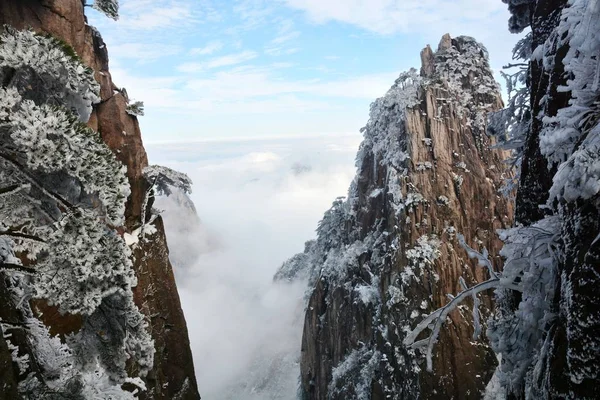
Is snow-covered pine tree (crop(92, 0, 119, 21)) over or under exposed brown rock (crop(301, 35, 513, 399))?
over

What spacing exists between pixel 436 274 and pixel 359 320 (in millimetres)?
5949

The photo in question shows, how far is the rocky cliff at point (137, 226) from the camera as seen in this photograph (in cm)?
977

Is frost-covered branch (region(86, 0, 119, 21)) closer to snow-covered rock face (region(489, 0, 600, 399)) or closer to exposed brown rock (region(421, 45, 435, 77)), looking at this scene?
snow-covered rock face (region(489, 0, 600, 399))

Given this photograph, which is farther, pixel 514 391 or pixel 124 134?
pixel 124 134

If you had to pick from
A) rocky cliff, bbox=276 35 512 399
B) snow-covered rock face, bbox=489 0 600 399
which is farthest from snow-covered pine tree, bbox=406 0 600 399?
rocky cliff, bbox=276 35 512 399

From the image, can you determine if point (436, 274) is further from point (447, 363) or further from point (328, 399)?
point (328, 399)

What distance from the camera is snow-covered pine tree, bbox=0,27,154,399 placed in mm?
3555

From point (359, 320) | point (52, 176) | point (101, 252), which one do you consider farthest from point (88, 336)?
point (359, 320)

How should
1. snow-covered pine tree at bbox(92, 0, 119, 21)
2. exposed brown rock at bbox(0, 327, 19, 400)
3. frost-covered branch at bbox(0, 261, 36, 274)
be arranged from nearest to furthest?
exposed brown rock at bbox(0, 327, 19, 400) → frost-covered branch at bbox(0, 261, 36, 274) → snow-covered pine tree at bbox(92, 0, 119, 21)

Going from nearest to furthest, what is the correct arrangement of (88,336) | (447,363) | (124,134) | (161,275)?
(88,336), (124,134), (161,275), (447,363)

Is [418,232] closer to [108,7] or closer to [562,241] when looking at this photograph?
[108,7]

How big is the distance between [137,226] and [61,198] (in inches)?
360

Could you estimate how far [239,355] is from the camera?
49.6 m

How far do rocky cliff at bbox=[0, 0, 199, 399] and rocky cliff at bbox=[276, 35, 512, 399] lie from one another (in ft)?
35.6
